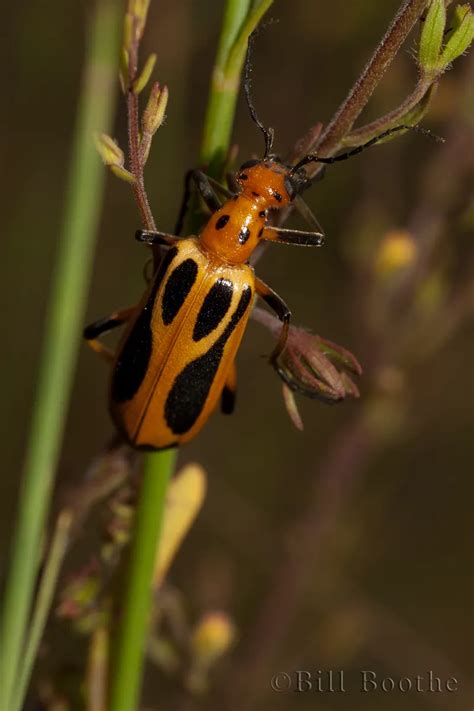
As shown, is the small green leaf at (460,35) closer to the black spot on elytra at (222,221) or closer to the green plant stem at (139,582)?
the black spot on elytra at (222,221)

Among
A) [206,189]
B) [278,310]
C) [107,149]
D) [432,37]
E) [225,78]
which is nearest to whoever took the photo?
[432,37]

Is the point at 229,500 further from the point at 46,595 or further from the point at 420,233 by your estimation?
the point at 46,595

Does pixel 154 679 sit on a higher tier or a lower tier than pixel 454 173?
lower

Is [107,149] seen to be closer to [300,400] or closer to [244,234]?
[244,234]

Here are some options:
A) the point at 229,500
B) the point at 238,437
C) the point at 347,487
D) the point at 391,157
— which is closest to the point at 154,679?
the point at 229,500

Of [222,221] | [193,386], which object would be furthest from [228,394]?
[222,221]
